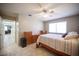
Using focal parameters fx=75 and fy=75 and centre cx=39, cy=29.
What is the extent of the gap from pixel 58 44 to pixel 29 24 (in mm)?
742

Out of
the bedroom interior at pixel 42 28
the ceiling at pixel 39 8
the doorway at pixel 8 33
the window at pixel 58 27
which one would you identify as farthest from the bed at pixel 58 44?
the doorway at pixel 8 33

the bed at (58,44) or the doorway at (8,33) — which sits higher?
the doorway at (8,33)

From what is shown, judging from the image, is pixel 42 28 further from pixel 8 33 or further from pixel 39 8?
pixel 8 33

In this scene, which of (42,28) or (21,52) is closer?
(21,52)

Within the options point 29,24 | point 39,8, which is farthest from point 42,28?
point 39,8

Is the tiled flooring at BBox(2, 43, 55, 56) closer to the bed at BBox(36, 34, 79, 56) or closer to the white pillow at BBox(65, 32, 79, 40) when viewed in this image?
the bed at BBox(36, 34, 79, 56)

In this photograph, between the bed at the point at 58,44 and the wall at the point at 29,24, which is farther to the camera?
the wall at the point at 29,24

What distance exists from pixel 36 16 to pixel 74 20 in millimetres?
786

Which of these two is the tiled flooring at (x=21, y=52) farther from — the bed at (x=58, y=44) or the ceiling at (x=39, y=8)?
the ceiling at (x=39, y=8)

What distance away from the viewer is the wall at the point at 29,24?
1585 millimetres

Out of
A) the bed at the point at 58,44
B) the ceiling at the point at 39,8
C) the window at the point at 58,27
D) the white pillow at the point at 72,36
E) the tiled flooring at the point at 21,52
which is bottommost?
the tiled flooring at the point at 21,52

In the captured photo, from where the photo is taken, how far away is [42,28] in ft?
5.49

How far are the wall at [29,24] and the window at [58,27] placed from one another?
0.23 metres

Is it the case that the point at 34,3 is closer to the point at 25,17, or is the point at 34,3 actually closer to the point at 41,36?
the point at 25,17
